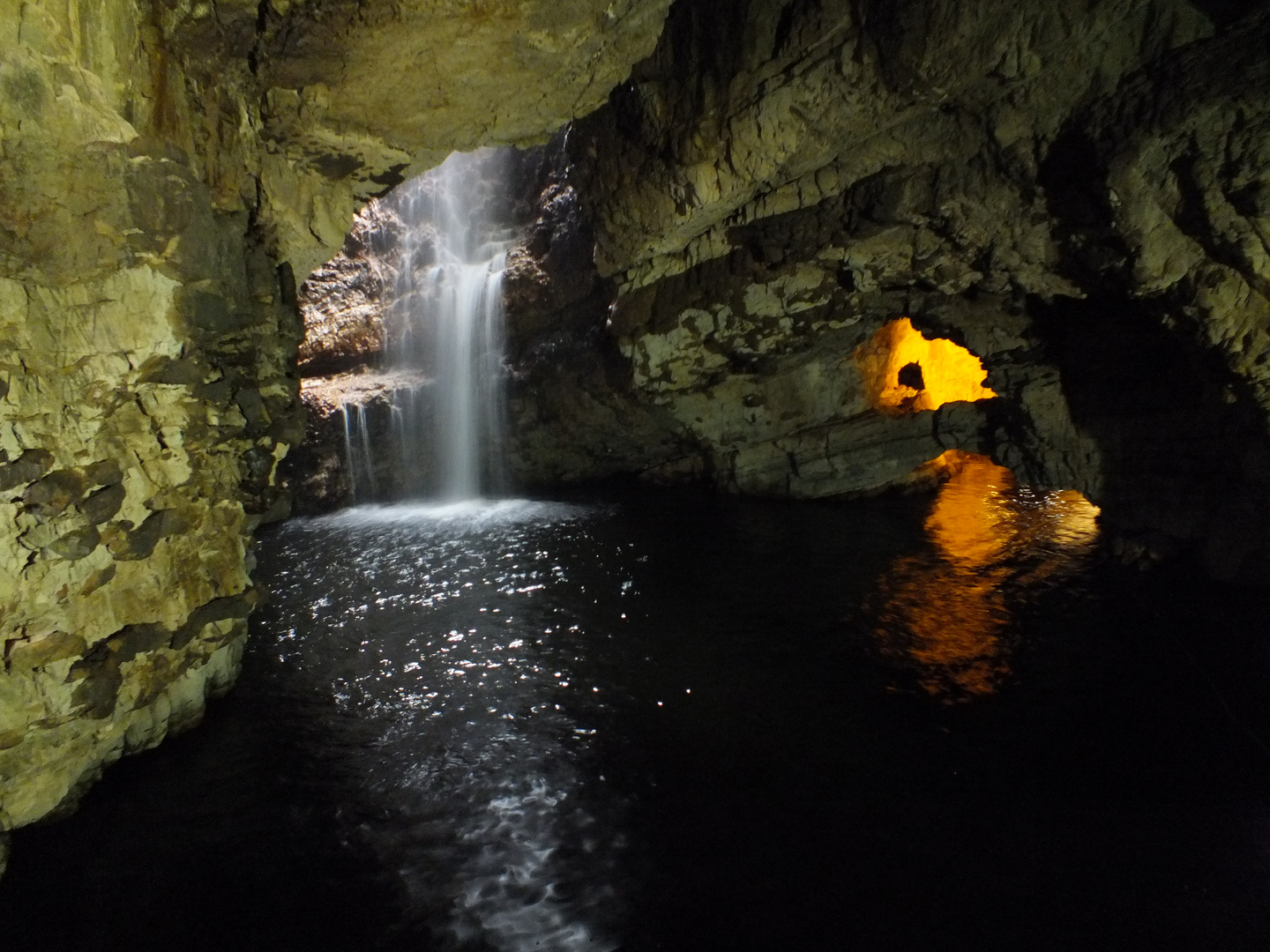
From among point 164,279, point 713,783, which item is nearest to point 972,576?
point 713,783

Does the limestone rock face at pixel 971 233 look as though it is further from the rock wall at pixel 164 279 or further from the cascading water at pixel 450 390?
the cascading water at pixel 450 390

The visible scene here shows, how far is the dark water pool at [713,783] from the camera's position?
3.44 meters

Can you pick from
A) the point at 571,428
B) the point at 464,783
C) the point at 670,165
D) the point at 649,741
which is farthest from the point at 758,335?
the point at 464,783

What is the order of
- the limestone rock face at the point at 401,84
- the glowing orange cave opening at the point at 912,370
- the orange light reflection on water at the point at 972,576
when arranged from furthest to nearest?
the glowing orange cave opening at the point at 912,370 < the orange light reflection on water at the point at 972,576 < the limestone rock face at the point at 401,84

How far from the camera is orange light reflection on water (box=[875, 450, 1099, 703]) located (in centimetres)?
591

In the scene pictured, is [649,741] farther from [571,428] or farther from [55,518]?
[571,428]

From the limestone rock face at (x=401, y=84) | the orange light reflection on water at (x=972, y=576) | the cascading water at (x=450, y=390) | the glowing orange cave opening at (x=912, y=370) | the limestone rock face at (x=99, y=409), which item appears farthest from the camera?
the cascading water at (x=450, y=390)

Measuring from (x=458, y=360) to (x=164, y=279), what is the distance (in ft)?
43.3

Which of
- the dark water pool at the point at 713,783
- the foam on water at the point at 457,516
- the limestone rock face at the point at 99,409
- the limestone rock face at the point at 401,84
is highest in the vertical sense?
the limestone rock face at the point at 401,84

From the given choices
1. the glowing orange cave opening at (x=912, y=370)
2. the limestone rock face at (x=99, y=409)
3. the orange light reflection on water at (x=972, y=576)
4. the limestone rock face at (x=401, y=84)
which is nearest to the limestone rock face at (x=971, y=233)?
the glowing orange cave opening at (x=912, y=370)

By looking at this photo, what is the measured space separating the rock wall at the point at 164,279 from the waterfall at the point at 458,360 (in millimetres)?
10336

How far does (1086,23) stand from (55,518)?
9932 mm

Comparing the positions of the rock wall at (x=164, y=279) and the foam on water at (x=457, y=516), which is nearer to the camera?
the rock wall at (x=164, y=279)

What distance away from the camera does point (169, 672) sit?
4.80 m
